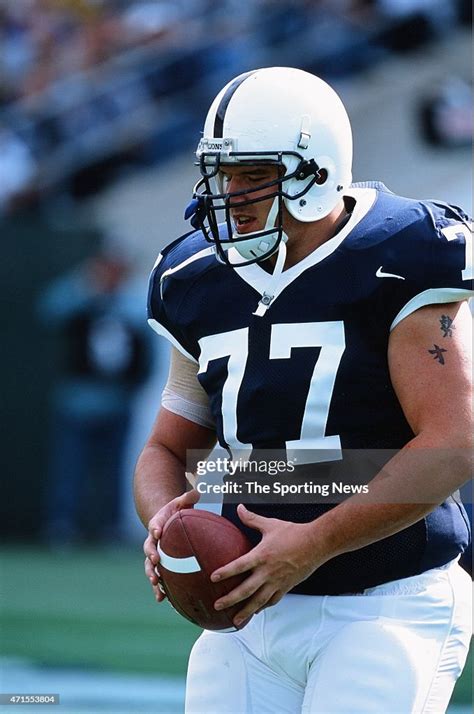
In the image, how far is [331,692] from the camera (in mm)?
2053

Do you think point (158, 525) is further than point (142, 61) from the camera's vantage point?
No

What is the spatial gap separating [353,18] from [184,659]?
4.91 m

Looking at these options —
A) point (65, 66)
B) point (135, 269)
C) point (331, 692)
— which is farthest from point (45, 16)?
point (331, 692)

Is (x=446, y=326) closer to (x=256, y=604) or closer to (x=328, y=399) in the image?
(x=328, y=399)

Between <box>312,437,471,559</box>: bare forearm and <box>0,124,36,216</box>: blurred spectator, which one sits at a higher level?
<box>0,124,36,216</box>: blurred spectator

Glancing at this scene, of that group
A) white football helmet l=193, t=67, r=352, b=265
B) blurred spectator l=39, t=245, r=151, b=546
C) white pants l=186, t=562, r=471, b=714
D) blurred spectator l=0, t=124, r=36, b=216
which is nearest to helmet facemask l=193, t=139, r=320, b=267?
white football helmet l=193, t=67, r=352, b=265

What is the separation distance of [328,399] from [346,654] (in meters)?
0.45

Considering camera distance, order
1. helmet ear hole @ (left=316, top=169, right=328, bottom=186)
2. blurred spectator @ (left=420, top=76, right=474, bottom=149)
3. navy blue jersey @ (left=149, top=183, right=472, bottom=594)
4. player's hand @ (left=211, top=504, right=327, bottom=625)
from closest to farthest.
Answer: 1. player's hand @ (left=211, top=504, right=327, bottom=625)
2. navy blue jersey @ (left=149, top=183, right=472, bottom=594)
3. helmet ear hole @ (left=316, top=169, right=328, bottom=186)
4. blurred spectator @ (left=420, top=76, right=474, bottom=149)

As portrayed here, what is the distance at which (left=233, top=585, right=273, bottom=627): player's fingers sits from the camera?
2039 millimetres

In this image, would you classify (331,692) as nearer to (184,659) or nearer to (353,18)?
(184,659)

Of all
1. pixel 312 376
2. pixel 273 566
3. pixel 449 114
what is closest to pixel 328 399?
pixel 312 376

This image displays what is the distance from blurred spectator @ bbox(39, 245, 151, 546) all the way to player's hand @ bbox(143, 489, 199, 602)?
548cm

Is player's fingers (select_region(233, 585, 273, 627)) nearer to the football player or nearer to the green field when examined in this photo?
the football player

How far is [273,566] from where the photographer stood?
2.03 metres
